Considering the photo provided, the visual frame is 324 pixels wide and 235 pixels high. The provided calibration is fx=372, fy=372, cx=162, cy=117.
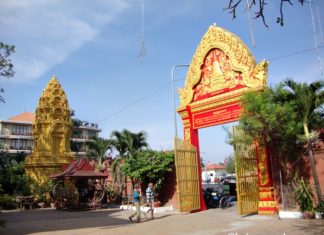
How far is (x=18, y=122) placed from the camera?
6944 centimetres

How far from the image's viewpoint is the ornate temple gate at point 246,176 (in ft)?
42.8

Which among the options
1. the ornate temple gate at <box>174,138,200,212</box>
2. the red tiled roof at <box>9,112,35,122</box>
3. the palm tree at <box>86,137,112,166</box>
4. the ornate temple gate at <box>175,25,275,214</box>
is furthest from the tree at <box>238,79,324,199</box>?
the red tiled roof at <box>9,112,35,122</box>

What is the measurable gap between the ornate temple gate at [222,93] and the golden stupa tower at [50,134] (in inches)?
609

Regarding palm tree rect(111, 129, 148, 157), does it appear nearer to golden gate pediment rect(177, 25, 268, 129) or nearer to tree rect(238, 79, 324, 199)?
golden gate pediment rect(177, 25, 268, 129)

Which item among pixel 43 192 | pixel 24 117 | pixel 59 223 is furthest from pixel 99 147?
pixel 24 117

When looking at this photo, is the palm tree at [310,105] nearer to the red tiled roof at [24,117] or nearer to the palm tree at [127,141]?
the palm tree at [127,141]

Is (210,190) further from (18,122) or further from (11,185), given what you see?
(18,122)

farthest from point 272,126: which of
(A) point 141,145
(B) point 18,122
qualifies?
(B) point 18,122

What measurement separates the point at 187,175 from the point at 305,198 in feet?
17.1

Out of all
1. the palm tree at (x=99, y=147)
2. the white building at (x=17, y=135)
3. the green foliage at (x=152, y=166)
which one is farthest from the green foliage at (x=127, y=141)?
the white building at (x=17, y=135)

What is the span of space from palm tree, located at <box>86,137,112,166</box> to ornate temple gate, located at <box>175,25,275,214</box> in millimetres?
17646

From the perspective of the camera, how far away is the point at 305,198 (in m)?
11.2

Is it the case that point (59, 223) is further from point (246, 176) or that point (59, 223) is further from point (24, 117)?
point (24, 117)

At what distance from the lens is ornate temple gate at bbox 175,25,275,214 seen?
13398mm
